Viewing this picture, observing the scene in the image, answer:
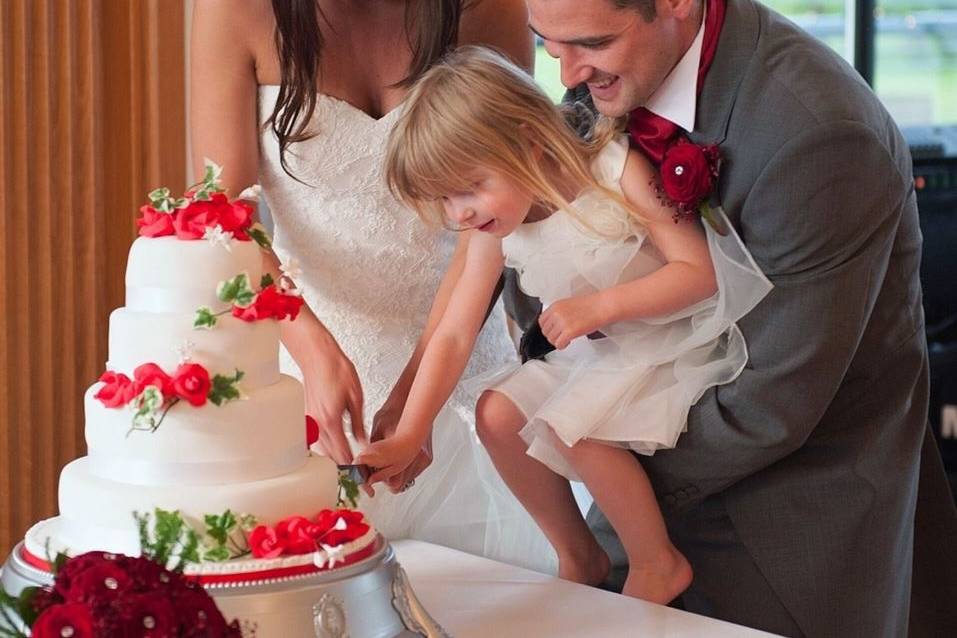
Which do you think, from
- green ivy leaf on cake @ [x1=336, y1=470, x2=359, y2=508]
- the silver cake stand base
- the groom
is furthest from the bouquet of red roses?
the groom

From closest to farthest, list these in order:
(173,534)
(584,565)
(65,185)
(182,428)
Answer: (173,534)
(182,428)
(584,565)
(65,185)

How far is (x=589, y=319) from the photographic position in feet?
7.06

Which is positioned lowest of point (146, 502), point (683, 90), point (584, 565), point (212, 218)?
point (584, 565)

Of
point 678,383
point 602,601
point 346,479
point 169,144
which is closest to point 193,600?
point 346,479

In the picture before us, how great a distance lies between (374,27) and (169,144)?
3.15 feet

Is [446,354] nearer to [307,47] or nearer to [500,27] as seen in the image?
[307,47]

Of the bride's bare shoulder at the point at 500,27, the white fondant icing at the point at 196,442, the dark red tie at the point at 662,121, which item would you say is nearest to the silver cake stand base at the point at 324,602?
the white fondant icing at the point at 196,442

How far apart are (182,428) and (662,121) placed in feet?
3.19

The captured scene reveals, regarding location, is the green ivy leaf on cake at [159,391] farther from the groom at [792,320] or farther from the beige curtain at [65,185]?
the beige curtain at [65,185]

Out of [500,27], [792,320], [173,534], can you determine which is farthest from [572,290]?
[173,534]

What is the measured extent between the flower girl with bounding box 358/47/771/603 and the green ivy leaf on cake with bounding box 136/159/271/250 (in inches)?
21.8

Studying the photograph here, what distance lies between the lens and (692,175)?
2031 mm

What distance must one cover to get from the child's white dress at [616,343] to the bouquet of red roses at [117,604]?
1.08 meters

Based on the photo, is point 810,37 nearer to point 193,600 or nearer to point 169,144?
point 193,600
